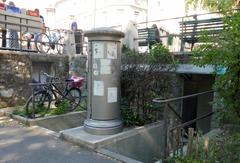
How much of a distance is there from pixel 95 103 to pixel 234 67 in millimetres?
2692

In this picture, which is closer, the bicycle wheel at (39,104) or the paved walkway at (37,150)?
the paved walkway at (37,150)

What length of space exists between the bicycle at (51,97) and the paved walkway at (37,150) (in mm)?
950

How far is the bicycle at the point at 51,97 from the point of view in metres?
6.73

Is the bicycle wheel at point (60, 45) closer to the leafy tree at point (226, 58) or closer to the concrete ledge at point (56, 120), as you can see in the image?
the concrete ledge at point (56, 120)

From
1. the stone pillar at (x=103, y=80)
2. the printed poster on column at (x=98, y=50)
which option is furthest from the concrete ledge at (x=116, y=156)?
the printed poster on column at (x=98, y=50)

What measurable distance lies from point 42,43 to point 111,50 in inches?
221

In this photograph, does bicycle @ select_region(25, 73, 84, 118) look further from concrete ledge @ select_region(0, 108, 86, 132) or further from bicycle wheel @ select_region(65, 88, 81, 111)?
concrete ledge @ select_region(0, 108, 86, 132)

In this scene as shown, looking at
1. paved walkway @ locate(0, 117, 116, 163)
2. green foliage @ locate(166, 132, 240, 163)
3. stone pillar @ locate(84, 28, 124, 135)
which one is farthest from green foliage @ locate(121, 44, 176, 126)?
green foliage @ locate(166, 132, 240, 163)

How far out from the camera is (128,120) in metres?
6.02

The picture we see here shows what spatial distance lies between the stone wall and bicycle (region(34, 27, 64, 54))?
2.95 feet

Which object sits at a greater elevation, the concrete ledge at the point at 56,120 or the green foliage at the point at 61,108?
the green foliage at the point at 61,108

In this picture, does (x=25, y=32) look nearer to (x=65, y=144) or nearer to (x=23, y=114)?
(x=23, y=114)

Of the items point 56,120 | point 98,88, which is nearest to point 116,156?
point 98,88

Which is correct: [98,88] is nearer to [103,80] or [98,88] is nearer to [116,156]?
[103,80]
